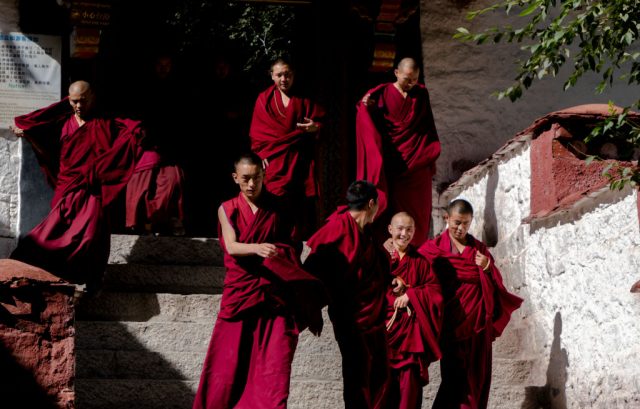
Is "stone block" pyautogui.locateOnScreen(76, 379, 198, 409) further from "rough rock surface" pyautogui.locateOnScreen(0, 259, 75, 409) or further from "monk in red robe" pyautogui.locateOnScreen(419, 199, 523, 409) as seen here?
"monk in red robe" pyautogui.locateOnScreen(419, 199, 523, 409)

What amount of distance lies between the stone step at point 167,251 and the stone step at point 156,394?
90.5 inches

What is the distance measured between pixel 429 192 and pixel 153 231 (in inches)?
83.7

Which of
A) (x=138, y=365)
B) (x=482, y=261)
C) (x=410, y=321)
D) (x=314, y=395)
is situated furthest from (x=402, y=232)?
(x=138, y=365)

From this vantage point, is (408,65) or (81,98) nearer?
(81,98)

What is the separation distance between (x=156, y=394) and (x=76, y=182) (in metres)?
2.19

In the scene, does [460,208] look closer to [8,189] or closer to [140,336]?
[140,336]

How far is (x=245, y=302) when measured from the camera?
754 centimetres

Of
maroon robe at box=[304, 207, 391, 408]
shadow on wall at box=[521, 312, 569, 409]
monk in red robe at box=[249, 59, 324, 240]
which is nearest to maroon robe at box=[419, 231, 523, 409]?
shadow on wall at box=[521, 312, 569, 409]

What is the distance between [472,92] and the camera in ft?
40.6

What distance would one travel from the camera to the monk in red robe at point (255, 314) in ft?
24.4

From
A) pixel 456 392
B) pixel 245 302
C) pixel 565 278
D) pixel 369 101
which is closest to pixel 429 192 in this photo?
pixel 369 101

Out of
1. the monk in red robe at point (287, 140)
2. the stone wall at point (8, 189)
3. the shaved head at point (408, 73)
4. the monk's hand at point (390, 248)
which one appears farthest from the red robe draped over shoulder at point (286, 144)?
the stone wall at point (8, 189)

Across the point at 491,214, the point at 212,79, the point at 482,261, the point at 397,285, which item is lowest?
the point at 397,285

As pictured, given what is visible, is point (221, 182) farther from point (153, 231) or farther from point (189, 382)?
point (189, 382)
